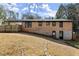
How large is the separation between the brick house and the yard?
6 centimetres

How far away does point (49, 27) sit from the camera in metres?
2.25

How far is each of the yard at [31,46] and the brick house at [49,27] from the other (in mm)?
58

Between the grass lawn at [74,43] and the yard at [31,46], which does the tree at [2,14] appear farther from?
the grass lawn at [74,43]

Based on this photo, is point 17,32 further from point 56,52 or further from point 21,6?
point 56,52

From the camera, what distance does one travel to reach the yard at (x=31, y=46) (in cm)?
220

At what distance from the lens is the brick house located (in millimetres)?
2225

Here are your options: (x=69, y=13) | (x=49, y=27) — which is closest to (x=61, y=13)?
(x=69, y=13)

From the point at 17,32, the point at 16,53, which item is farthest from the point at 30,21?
the point at 16,53

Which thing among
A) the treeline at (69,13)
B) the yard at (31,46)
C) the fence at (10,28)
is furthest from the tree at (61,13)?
the fence at (10,28)

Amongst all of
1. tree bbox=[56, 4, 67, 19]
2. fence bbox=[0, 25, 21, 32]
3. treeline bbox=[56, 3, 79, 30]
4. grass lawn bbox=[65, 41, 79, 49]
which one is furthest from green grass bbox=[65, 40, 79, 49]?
fence bbox=[0, 25, 21, 32]

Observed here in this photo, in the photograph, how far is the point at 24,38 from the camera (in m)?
2.23

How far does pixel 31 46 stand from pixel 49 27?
0.27m

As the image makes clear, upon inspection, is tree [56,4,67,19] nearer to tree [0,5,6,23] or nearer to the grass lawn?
the grass lawn

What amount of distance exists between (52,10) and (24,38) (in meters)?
0.40
